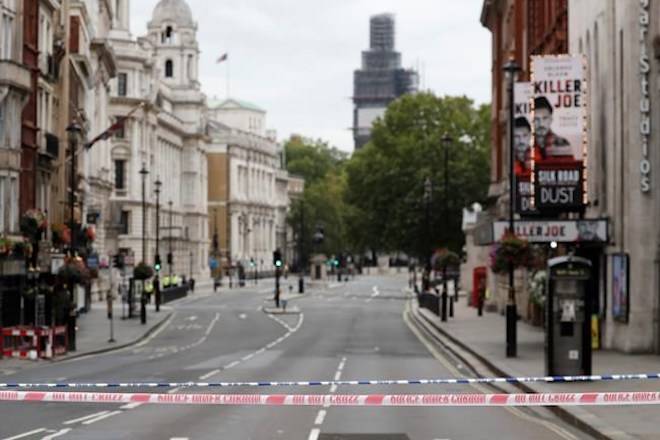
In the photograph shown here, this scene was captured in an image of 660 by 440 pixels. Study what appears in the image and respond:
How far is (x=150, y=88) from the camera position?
5374 inches

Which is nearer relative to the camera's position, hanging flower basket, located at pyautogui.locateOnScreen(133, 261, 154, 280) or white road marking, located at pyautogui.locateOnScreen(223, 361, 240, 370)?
white road marking, located at pyautogui.locateOnScreen(223, 361, 240, 370)

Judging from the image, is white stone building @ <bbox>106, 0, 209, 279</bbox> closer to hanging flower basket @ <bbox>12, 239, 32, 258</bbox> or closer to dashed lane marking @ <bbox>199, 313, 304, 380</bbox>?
dashed lane marking @ <bbox>199, 313, 304, 380</bbox>

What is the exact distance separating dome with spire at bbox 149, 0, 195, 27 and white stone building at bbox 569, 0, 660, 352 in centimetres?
12977

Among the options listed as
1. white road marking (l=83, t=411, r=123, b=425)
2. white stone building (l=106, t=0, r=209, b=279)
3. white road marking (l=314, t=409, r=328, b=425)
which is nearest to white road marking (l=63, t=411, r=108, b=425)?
white road marking (l=83, t=411, r=123, b=425)

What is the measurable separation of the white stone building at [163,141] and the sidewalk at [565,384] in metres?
49.3

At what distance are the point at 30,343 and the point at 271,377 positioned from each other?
12231 millimetres

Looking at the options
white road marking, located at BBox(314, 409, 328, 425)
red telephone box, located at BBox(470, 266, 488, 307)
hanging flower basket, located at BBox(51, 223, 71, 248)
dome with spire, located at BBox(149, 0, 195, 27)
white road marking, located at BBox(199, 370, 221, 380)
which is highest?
dome with spire, located at BBox(149, 0, 195, 27)

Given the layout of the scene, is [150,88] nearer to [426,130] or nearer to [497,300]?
[426,130]

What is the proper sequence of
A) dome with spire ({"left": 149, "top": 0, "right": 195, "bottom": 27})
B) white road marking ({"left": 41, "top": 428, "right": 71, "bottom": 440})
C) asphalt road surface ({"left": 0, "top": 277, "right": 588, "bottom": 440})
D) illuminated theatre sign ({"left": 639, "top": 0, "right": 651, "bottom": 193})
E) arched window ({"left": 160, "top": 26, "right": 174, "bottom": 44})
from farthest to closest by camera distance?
1. arched window ({"left": 160, "top": 26, "right": 174, "bottom": 44})
2. dome with spire ({"left": 149, "top": 0, "right": 195, "bottom": 27})
3. illuminated theatre sign ({"left": 639, "top": 0, "right": 651, "bottom": 193})
4. asphalt road surface ({"left": 0, "top": 277, "right": 588, "bottom": 440})
5. white road marking ({"left": 41, "top": 428, "right": 71, "bottom": 440})

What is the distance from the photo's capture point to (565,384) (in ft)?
90.7

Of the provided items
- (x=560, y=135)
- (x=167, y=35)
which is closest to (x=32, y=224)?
(x=560, y=135)

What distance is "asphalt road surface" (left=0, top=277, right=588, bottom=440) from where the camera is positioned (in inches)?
821

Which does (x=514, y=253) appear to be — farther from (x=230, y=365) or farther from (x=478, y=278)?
(x=478, y=278)

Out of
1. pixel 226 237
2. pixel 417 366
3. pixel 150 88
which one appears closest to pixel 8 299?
pixel 417 366
